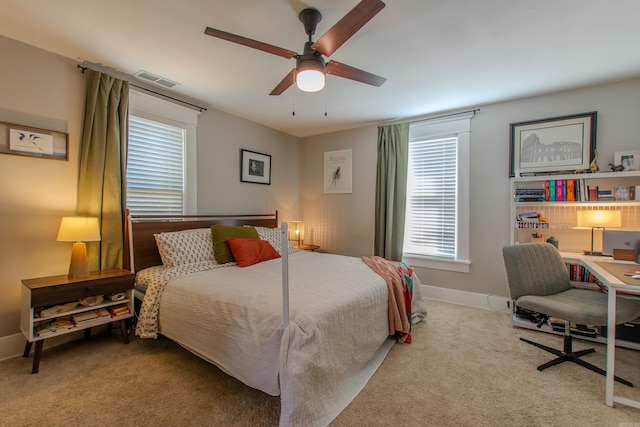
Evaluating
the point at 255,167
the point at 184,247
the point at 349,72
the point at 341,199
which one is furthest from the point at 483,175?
the point at 184,247

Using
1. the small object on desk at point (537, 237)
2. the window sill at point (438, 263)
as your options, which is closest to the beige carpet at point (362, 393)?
the small object on desk at point (537, 237)

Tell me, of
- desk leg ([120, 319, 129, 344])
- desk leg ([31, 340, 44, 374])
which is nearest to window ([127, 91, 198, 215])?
desk leg ([120, 319, 129, 344])

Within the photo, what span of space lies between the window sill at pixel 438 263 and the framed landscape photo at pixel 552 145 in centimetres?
123

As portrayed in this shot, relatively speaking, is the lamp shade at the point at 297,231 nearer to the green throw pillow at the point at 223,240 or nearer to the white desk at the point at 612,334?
the green throw pillow at the point at 223,240

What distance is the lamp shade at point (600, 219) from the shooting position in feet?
8.76

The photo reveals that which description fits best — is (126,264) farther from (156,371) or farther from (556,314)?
(556,314)

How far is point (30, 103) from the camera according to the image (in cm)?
233

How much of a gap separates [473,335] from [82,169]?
395cm

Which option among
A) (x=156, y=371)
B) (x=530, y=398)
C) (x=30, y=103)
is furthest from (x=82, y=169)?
(x=530, y=398)

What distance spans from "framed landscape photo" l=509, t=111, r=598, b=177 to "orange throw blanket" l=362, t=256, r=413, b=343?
75.7 inches

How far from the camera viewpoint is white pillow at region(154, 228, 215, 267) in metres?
2.66

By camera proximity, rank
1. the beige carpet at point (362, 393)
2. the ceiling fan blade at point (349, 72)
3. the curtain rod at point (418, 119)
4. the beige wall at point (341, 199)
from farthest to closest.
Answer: the beige wall at point (341, 199), the curtain rod at point (418, 119), the ceiling fan blade at point (349, 72), the beige carpet at point (362, 393)

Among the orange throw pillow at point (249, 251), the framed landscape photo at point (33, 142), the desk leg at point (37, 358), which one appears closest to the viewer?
the desk leg at point (37, 358)

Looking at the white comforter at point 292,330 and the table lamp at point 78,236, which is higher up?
the table lamp at point 78,236
